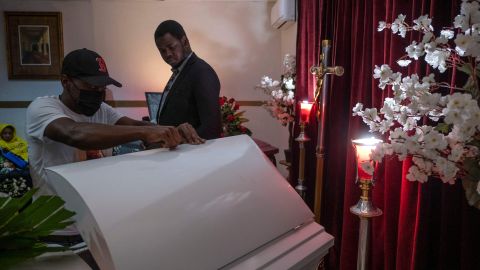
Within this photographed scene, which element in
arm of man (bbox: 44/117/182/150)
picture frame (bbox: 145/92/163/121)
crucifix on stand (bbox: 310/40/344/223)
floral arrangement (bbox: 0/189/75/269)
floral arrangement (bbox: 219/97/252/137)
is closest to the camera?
floral arrangement (bbox: 0/189/75/269)

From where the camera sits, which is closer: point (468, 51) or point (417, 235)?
point (468, 51)

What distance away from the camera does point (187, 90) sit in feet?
5.48

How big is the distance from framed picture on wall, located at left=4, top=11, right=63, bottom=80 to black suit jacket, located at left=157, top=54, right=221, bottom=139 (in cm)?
332

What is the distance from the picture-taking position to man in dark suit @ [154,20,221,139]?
1614 millimetres

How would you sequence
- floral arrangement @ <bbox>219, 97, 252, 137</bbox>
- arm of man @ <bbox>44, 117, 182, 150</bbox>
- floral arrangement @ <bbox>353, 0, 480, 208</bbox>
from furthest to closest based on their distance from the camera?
Answer: floral arrangement @ <bbox>219, 97, 252, 137</bbox>, arm of man @ <bbox>44, 117, 182, 150</bbox>, floral arrangement @ <bbox>353, 0, 480, 208</bbox>

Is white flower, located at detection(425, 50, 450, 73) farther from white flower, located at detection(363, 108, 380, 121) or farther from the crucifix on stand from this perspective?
the crucifix on stand

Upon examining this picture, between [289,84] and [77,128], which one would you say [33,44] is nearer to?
[289,84]

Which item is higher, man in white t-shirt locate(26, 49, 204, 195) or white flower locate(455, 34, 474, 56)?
white flower locate(455, 34, 474, 56)

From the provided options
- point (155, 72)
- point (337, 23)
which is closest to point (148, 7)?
point (155, 72)

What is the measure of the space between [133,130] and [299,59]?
7.76 feet

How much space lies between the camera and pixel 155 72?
441 centimetres

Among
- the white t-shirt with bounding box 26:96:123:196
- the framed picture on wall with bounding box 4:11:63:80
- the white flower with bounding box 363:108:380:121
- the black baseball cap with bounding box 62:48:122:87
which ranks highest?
the framed picture on wall with bounding box 4:11:63:80

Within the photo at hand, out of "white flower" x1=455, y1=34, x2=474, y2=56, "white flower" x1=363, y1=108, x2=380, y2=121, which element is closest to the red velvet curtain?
"white flower" x1=363, y1=108, x2=380, y2=121

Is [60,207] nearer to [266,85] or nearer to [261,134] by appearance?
[266,85]
